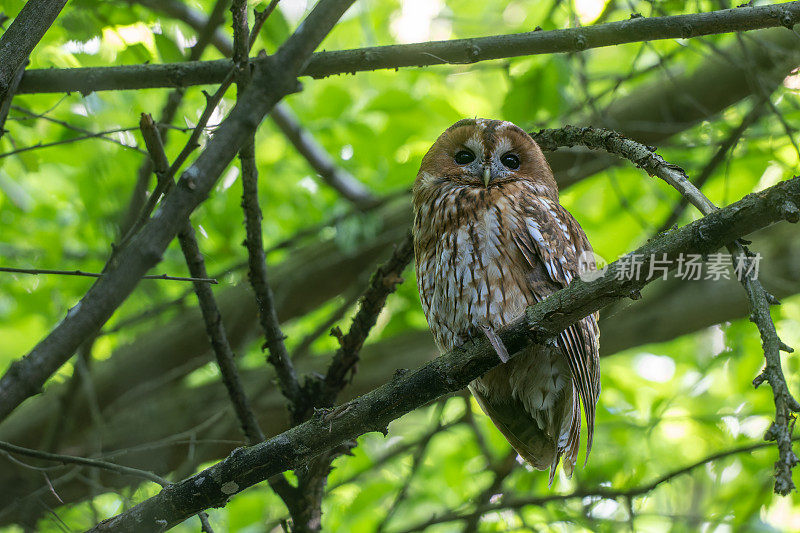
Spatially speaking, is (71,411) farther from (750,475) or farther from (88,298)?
(750,475)

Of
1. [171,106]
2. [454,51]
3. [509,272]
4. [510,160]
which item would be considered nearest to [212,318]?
[171,106]

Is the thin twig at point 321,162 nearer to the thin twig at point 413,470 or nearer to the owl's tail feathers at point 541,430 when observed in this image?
the thin twig at point 413,470

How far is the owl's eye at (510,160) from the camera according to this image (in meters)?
3.10

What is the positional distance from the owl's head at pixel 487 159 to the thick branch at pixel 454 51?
702mm

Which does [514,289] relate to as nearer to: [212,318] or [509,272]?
[509,272]

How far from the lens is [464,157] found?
10.3 ft

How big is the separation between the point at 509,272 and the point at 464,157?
29.1 inches

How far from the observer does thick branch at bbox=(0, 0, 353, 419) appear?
1345mm

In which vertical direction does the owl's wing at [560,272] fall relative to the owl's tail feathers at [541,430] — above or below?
above

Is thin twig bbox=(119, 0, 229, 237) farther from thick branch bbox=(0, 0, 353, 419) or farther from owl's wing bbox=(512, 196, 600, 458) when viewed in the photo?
owl's wing bbox=(512, 196, 600, 458)

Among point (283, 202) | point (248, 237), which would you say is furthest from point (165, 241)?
point (283, 202)

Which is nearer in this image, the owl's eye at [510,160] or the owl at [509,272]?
the owl at [509,272]

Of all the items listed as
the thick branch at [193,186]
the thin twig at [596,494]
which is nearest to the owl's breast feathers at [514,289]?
the thin twig at [596,494]

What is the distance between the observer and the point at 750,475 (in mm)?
4117
